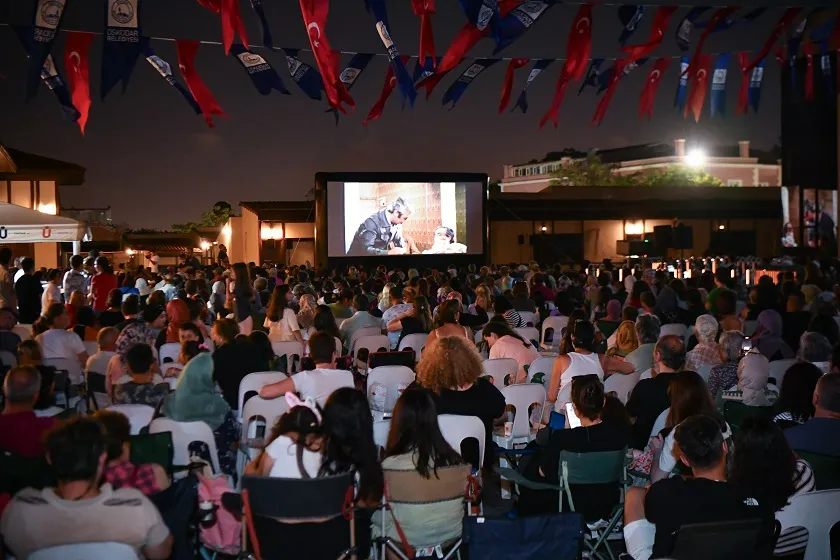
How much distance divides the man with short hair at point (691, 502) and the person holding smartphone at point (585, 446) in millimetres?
919

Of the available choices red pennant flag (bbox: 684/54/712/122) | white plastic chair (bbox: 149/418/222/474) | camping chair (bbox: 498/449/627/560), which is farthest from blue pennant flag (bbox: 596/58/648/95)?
white plastic chair (bbox: 149/418/222/474)

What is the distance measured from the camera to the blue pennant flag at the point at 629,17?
12570 mm

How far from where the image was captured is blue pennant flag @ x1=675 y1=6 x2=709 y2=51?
13266mm

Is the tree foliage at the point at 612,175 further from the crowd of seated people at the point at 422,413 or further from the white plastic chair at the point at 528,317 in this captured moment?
the crowd of seated people at the point at 422,413

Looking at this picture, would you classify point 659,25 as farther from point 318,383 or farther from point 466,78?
point 318,383

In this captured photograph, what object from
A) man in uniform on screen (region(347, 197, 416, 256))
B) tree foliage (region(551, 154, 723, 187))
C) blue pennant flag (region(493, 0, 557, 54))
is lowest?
man in uniform on screen (region(347, 197, 416, 256))

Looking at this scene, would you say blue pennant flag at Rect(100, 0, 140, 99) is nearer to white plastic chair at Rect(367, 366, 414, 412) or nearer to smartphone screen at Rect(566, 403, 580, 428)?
white plastic chair at Rect(367, 366, 414, 412)

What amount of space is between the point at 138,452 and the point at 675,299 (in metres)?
9.47

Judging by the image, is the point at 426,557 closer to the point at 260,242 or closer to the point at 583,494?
the point at 583,494

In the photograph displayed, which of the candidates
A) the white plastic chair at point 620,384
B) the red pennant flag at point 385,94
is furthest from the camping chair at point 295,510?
the red pennant flag at point 385,94

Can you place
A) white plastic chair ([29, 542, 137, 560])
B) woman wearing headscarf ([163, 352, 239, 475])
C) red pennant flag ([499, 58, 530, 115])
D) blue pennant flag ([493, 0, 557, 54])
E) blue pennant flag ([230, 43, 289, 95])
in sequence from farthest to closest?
red pennant flag ([499, 58, 530, 115]) < blue pennant flag ([230, 43, 289, 95]) < blue pennant flag ([493, 0, 557, 54]) < woman wearing headscarf ([163, 352, 239, 475]) < white plastic chair ([29, 542, 137, 560])

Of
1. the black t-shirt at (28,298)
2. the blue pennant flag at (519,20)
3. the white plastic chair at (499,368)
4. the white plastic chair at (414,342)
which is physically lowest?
the white plastic chair at (499,368)

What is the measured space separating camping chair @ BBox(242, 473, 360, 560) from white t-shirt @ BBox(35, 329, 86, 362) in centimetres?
510

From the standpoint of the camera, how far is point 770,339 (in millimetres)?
8547
